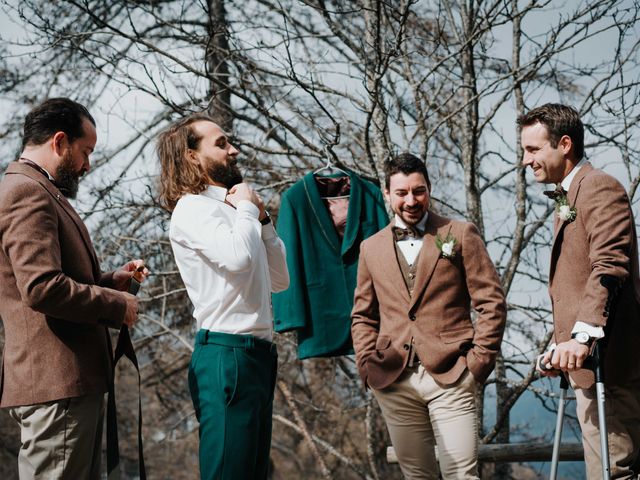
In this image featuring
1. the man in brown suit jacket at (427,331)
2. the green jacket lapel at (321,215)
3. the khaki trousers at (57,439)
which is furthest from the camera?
the green jacket lapel at (321,215)

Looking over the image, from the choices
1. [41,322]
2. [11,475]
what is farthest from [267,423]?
[11,475]

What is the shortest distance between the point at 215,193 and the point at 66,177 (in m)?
0.57

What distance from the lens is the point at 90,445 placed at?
290cm

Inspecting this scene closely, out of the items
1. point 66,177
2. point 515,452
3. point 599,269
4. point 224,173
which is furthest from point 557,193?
point 515,452

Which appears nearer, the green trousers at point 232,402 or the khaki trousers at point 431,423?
the green trousers at point 232,402

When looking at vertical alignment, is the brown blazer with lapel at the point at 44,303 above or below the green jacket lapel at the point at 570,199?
below

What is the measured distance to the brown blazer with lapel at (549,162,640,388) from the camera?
10.1ft

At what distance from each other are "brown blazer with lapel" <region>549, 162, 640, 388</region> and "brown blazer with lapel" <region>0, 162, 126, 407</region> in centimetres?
174

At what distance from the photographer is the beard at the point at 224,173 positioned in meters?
3.31

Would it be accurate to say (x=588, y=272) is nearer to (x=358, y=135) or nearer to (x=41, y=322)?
(x=41, y=322)

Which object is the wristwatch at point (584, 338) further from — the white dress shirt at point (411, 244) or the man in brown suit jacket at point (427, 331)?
the white dress shirt at point (411, 244)

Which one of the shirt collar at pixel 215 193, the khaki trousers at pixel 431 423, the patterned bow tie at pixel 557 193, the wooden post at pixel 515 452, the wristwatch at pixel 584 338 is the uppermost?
the patterned bow tie at pixel 557 193

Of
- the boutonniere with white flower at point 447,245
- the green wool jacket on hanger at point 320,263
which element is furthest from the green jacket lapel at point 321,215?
the boutonniere with white flower at point 447,245

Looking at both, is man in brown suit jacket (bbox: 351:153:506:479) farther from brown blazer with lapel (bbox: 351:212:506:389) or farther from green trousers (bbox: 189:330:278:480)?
green trousers (bbox: 189:330:278:480)
